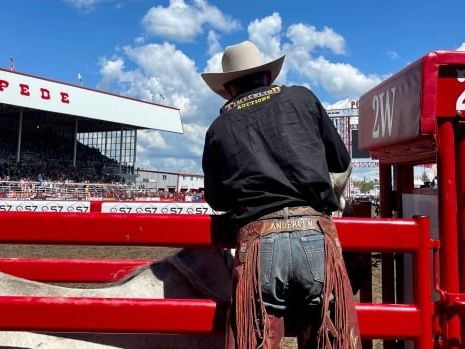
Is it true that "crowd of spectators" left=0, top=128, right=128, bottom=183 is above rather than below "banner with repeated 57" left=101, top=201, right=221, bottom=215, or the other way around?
above

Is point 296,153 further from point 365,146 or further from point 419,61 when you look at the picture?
point 365,146

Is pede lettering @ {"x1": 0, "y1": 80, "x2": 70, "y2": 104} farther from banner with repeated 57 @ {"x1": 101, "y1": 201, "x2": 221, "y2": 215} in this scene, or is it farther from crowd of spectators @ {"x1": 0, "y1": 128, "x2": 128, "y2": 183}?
banner with repeated 57 @ {"x1": 101, "y1": 201, "x2": 221, "y2": 215}

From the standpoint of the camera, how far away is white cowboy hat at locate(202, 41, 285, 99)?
2.16m

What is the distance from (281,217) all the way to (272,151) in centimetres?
25

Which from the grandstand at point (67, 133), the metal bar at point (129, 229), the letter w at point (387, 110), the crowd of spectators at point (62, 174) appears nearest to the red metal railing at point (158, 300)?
the metal bar at point (129, 229)

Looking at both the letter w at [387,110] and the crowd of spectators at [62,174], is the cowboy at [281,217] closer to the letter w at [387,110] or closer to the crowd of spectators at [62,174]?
the letter w at [387,110]

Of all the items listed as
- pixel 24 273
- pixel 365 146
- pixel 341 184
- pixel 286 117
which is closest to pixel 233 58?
pixel 286 117

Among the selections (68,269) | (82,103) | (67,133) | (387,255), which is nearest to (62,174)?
(82,103)

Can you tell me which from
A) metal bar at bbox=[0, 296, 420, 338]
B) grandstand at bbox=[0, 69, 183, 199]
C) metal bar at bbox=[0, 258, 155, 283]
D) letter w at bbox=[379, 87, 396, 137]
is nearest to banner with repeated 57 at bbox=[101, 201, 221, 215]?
grandstand at bbox=[0, 69, 183, 199]

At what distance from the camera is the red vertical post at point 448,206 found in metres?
2.20

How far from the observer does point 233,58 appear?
87.0 inches

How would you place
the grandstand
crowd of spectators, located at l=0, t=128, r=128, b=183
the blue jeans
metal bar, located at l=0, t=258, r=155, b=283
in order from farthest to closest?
crowd of spectators, located at l=0, t=128, r=128, b=183
the grandstand
metal bar, located at l=0, t=258, r=155, b=283
the blue jeans

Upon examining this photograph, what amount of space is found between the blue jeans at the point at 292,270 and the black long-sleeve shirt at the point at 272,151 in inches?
5.0

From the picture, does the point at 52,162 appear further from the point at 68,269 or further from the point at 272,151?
the point at 272,151
